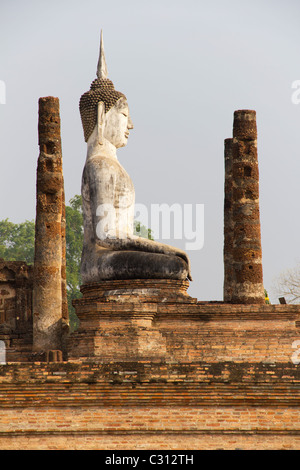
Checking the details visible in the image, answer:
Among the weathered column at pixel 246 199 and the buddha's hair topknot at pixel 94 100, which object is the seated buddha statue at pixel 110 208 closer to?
the buddha's hair topknot at pixel 94 100

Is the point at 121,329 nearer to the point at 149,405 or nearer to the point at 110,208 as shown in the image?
the point at 149,405

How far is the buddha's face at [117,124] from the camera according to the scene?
50.7ft

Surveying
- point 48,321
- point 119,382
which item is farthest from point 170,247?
point 119,382

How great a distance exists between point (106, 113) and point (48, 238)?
2368mm

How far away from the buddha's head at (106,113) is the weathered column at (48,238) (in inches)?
26.3

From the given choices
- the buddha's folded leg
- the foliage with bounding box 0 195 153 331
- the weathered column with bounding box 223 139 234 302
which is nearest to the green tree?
the foliage with bounding box 0 195 153 331

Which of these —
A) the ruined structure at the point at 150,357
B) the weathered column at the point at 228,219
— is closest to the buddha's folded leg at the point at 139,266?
the ruined structure at the point at 150,357

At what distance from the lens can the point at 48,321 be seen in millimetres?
15078

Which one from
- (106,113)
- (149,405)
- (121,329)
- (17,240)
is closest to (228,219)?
(106,113)

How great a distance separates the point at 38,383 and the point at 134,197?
15.1 feet

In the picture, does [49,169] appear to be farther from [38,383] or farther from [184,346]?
[38,383]

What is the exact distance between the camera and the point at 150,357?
13164mm

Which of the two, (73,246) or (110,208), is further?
(73,246)
